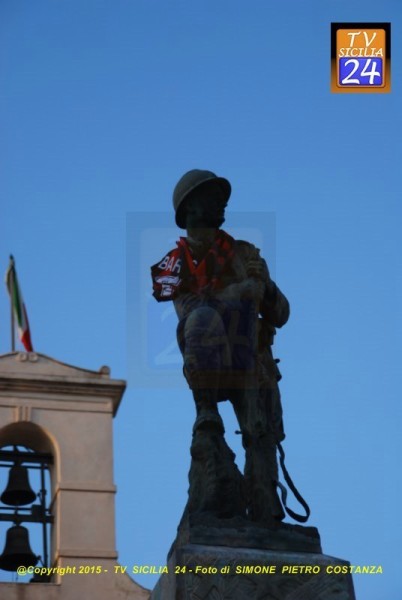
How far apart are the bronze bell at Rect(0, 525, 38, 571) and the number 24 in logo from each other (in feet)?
31.3

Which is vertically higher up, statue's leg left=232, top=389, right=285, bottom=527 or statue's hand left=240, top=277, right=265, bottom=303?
statue's hand left=240, top=277, right=265, bottom=303

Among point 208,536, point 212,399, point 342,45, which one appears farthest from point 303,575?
point 342,45

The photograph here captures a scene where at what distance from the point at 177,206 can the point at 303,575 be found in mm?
2389

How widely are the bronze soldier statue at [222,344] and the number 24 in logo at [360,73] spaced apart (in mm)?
4663

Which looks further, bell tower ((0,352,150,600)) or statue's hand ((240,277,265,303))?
bell tower ((0,352,150,600))

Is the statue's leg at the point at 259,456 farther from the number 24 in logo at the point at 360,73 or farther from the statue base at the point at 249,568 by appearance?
the number 24 in logo at the point at 360,73

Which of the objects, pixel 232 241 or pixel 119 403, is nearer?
pixel 232 241

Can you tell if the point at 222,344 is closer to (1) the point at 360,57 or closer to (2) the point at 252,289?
(2) the point at 252,289

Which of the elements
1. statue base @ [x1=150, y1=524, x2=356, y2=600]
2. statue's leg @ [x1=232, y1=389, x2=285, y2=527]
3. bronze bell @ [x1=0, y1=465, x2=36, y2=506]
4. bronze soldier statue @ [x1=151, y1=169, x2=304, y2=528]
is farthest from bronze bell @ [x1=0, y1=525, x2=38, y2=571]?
statue base @ [x1=150, y1=524, x2=356, y2=600]

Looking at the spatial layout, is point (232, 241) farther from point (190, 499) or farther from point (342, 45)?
point (342, 45)

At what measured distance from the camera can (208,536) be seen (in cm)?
859

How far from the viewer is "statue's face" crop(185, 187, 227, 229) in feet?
31.5

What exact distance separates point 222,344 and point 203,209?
34.9 inches

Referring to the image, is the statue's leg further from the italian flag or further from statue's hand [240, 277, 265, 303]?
the italian flag
